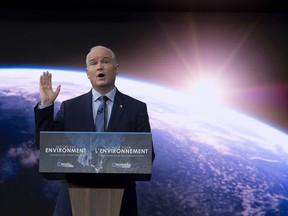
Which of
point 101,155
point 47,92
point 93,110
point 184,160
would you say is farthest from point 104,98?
point 184,160

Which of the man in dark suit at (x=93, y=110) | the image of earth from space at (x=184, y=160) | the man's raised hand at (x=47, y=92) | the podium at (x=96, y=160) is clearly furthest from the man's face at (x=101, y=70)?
the image of earth from space at (x=184, y=160)

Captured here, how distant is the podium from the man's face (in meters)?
0.54

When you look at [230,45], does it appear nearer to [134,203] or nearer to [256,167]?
[256,167]

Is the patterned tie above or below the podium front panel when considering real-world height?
above

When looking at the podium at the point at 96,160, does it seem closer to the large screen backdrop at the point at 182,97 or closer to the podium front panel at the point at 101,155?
the podium front panel at the point at 101,155

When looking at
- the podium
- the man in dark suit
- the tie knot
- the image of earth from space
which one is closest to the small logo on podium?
the podium

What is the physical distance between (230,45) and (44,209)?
7.77 feet

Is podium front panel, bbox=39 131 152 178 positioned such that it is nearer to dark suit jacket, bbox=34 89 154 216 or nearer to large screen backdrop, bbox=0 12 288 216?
dark suit jacket, bbox=34 89 154 216

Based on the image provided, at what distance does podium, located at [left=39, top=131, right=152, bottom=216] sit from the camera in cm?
227

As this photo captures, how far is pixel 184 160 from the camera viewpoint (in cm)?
467

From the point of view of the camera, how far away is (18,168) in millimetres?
4648

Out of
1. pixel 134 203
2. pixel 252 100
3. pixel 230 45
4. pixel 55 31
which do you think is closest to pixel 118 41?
pixel 55 31

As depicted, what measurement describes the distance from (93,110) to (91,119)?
0.09 m

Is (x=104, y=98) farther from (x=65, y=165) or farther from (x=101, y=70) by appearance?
(x=65, y=165)
